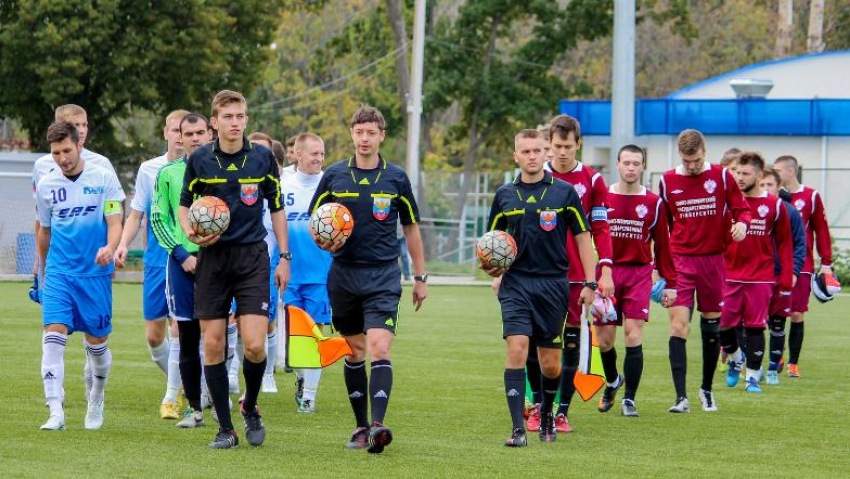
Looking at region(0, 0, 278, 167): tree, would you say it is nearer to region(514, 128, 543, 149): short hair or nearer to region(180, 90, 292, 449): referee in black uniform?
region(180, 90, 292, 449): referee in black uniform

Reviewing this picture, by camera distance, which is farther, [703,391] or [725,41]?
[725,41]

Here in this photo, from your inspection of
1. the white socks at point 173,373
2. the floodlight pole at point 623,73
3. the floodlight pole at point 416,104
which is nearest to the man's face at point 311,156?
the white socks at point 173,373

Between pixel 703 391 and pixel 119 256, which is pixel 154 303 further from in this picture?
pixel 703 391

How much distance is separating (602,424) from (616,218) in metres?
1.59

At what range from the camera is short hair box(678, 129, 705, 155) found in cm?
1063

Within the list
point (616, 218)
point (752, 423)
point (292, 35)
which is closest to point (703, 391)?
point (752, 423)

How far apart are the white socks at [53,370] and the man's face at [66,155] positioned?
3.65 ft

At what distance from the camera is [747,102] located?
3678 cm

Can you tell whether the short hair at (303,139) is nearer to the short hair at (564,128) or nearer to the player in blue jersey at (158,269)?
the player in blue jersey at (158,269)

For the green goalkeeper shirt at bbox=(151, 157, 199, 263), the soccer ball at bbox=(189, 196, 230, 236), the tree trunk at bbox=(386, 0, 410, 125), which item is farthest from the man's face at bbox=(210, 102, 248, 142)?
the tree trunk at bbox=(386, 0, 410, 125)

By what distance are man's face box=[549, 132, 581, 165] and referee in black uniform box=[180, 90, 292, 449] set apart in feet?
7.29

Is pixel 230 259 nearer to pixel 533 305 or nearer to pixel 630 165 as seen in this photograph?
pixel 533 305

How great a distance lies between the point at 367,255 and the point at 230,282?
2.88 ft

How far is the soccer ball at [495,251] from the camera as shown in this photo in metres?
8.60
